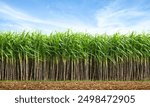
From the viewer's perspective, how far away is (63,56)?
40.4 ft

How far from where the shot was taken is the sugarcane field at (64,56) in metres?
12.4

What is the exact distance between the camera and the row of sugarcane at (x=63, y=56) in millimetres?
12352

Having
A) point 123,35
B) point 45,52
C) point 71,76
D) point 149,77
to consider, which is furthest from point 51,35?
point 149,77

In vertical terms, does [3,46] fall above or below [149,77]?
above

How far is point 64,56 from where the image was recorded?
12.3m

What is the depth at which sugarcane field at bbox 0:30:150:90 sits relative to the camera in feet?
40.5

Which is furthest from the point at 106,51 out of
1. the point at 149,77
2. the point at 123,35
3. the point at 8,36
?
the point at 8,36

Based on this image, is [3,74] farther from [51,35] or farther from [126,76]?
[126,76]

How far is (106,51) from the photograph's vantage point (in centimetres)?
1250

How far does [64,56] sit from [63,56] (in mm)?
30

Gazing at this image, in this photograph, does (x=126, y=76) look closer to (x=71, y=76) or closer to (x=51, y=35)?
(x=71, y=76)

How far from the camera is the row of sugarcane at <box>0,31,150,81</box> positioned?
1235 cm

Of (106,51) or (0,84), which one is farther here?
(106,51)

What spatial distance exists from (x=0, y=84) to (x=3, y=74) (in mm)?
2292
